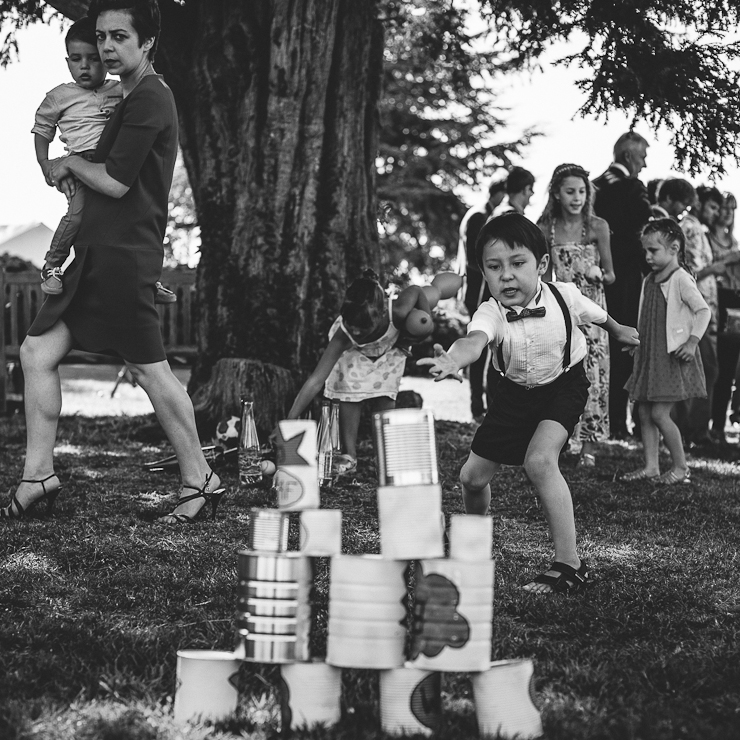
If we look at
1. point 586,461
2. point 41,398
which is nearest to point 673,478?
point 586,461

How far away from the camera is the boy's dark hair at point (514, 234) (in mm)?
3443

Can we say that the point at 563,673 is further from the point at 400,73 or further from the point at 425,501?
the point at 400,73

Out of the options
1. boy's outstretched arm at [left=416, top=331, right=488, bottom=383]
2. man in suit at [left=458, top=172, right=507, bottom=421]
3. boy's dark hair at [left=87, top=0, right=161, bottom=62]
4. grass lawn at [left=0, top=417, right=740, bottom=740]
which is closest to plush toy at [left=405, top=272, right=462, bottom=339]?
grass lawn at [left=0, top=417, right=740, bottom=740]

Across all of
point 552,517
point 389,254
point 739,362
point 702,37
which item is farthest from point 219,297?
point 389,254

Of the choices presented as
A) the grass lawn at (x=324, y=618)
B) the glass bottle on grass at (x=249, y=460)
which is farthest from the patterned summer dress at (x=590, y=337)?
the glass bottle on grass at (x=249, y=460)

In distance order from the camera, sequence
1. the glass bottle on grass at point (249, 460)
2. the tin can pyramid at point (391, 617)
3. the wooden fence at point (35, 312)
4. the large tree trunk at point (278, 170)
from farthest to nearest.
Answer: the wooden fence at point (35, 312) < the large tree trunk at point (278, 170) < the glass bottle on grass at point (249, 460) < the tin can pyramid at point (391, 617)

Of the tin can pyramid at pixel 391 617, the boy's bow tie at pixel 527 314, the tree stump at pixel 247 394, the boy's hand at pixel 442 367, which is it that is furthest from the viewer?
the tree stump at pixel 247 394

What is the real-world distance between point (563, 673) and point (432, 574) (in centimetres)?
66

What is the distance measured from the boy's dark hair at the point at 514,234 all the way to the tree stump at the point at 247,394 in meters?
3.25

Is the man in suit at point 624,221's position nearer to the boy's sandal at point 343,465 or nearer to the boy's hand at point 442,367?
the boy's sandal at point 343,465

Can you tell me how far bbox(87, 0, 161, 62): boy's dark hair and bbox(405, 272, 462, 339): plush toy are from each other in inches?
88.6

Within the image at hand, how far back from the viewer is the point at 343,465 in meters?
5.68

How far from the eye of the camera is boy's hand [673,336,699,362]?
6250 mm

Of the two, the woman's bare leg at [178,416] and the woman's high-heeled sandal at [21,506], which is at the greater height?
the woman's bare leg at [178,416]
